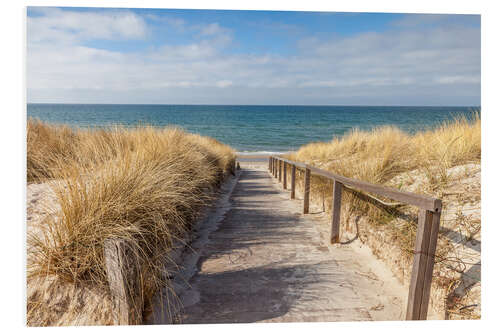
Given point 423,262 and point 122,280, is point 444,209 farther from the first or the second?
point 122,280

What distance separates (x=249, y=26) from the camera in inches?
137

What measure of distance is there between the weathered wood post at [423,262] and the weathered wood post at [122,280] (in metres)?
1.86

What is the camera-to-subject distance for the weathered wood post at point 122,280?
1.79 metres

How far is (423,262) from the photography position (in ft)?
6.17

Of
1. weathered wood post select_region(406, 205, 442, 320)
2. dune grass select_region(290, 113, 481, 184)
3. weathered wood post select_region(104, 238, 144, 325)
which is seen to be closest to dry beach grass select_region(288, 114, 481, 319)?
dune grass select_region(290, 113, 481, 184)

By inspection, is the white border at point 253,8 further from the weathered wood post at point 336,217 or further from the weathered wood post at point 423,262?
the weathered wood post at point 336,217

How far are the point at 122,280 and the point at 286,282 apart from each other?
1.45 m

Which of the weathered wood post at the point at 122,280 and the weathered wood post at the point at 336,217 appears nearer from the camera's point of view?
the weathered wood post at the point at 122,280

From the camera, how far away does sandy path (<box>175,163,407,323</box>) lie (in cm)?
224

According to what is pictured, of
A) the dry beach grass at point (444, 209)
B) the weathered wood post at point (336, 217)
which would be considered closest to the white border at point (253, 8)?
the dry beach grass at point (444, 209)

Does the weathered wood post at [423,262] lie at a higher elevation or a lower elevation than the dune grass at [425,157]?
lower

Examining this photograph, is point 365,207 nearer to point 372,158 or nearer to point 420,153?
point 372,158

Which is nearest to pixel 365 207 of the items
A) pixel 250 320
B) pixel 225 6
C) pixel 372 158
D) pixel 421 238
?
pixel 372 158

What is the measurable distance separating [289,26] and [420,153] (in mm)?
Result: 2784
